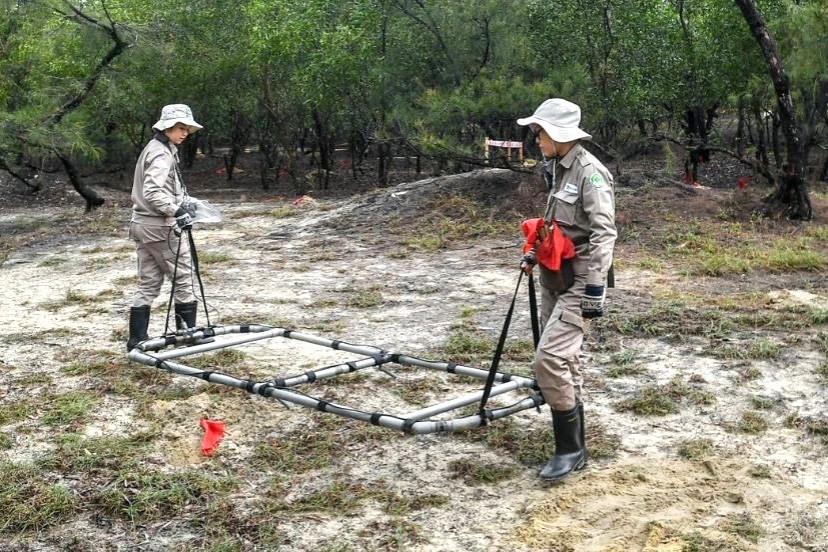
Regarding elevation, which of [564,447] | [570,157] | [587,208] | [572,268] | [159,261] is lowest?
[564,447]

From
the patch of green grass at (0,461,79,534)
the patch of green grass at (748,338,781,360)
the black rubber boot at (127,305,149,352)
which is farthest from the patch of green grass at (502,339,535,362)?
the patch of green grass at (0,461,79,534)

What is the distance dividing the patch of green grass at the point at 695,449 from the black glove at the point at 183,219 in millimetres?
3447

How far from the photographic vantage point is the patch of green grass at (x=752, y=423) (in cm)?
527

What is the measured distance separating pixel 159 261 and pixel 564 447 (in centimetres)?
350

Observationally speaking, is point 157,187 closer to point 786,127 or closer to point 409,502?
point 409,502

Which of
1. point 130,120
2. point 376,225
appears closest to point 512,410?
point 376,225

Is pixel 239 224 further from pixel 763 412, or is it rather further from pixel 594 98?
pixel 763 412

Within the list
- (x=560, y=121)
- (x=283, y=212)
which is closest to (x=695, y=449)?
(x=560, y=121)

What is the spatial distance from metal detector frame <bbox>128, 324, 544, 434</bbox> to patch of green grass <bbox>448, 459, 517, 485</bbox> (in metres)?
0.21

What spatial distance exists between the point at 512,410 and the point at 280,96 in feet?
46.3

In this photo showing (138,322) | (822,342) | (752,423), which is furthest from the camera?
(138,322)

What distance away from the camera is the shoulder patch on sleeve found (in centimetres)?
463

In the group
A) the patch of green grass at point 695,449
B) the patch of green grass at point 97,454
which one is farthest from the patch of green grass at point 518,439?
the patch of green grass at point 97,454

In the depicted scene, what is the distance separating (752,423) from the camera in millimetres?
5336
